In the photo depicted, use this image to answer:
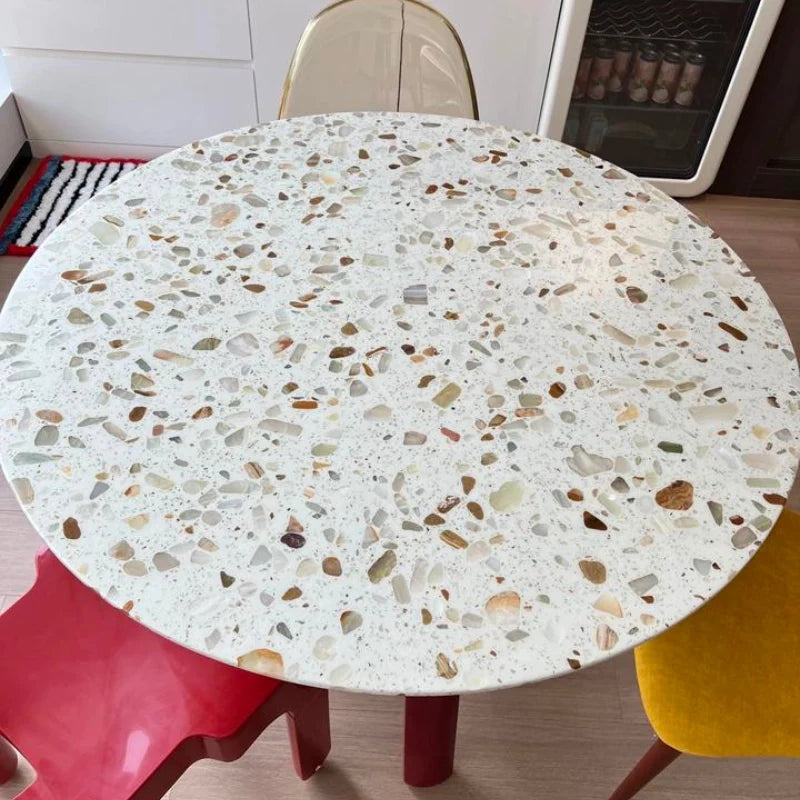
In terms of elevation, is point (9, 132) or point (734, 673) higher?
point (734, 673)

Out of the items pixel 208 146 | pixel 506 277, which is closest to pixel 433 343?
pixel 506 277

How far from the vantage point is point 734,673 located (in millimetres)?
1040

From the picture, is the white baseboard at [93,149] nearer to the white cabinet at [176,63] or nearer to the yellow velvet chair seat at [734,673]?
the white cabinet at [176,63]

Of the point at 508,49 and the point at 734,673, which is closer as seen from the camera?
the point at 734,673

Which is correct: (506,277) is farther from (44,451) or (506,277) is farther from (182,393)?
(44,451)

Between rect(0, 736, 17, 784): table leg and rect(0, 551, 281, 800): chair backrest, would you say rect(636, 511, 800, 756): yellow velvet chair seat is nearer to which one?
rect(0, 551, 281, 800): chair backrest

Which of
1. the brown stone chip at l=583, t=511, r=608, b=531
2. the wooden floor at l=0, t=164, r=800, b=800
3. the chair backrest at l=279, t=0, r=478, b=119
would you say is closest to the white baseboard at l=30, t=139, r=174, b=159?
the chair backrest at l=279, t=0, r=478, b=119

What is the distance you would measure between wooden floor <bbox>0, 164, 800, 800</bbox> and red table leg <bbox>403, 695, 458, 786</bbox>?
0.17 feet

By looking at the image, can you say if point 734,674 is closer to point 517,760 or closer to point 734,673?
point 734,673

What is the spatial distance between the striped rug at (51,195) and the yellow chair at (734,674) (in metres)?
2.06

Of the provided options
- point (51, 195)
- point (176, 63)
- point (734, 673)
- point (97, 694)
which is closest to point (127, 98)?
point (176, 63)

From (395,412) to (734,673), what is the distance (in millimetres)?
561

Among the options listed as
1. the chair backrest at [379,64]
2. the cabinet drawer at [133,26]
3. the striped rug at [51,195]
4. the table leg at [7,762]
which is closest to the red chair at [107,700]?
the table leg at [7,762]

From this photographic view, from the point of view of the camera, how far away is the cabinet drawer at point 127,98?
249 centimetres
